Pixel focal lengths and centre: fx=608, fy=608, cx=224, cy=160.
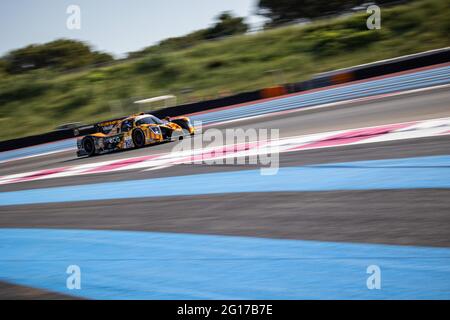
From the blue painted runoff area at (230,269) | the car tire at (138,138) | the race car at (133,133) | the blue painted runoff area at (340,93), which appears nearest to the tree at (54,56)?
the blue painted runoff area at (340,93)

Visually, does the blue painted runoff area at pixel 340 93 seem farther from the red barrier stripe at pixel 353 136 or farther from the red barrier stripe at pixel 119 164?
the red barrier stripe at pixel 119 164

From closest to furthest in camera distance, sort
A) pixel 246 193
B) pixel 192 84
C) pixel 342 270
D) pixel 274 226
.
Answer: pixel 342 270, pixel 274 226, pixel 246 193, pixel 192 84

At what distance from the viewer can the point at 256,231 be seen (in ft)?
18.1

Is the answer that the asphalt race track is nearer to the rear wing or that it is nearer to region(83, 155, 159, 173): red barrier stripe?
region(83, 155, 159, 173): red barrier stripe

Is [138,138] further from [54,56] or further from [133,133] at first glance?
[54,56]

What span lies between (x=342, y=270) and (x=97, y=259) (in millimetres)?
2465

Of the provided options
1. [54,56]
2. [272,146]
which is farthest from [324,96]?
[54,56]

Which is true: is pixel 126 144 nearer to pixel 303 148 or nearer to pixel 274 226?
pixel 303 148

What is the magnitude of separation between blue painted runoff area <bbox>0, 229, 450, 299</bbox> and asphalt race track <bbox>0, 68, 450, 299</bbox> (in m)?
0.01

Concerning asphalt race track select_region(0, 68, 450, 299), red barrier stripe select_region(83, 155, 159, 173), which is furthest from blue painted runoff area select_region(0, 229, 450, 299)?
red barrier stripe select_region(83, 155, 159, 173)

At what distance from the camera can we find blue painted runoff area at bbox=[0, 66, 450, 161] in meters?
16.4

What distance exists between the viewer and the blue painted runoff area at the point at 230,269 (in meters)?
3.95

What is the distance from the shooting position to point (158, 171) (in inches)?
405
